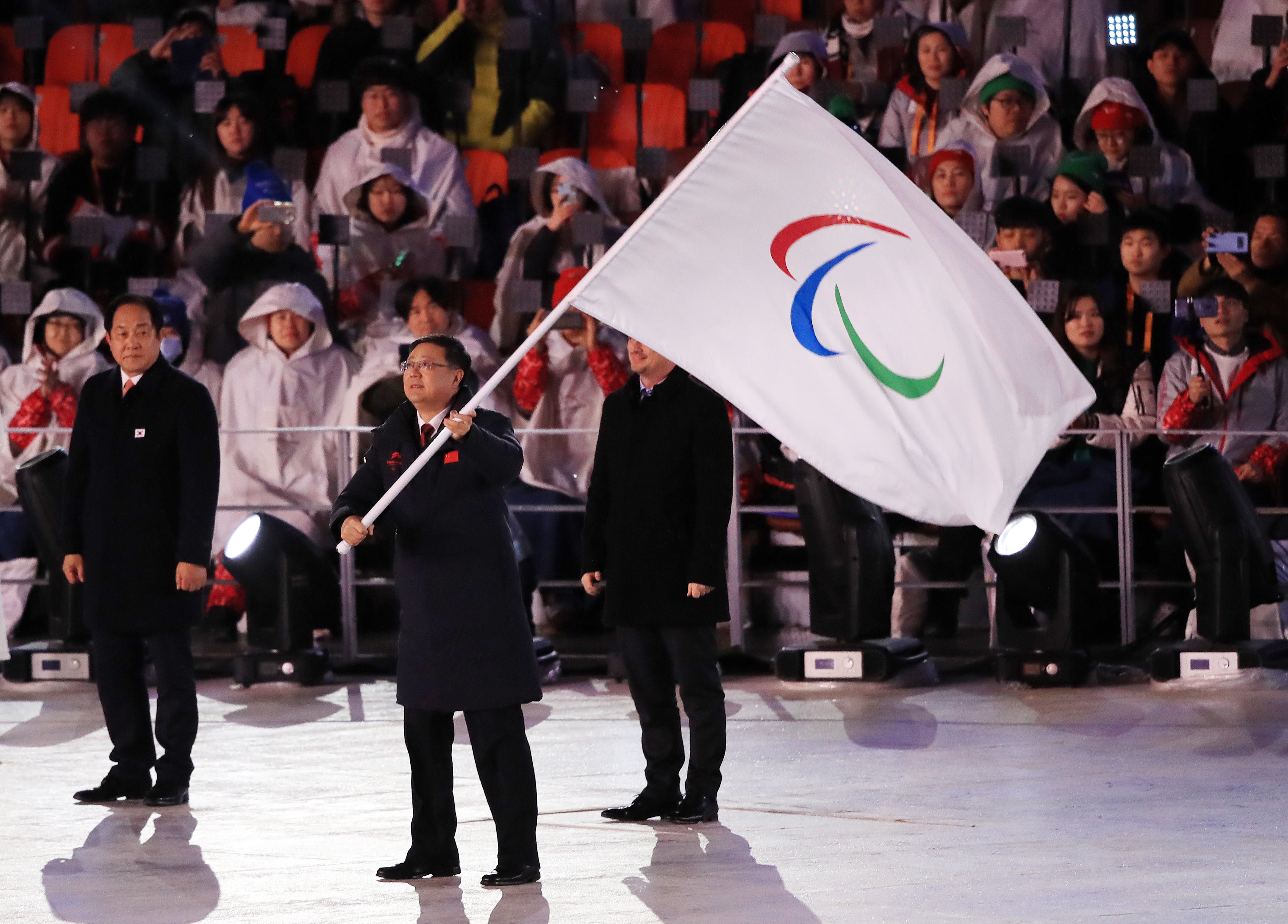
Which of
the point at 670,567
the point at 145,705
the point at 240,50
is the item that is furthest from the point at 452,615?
the point at 240,50

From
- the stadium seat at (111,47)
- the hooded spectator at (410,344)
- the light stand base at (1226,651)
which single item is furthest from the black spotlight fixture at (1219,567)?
the stadium seat at (111,47)

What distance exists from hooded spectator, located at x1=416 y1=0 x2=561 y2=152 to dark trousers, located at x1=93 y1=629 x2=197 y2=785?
19.8 ft

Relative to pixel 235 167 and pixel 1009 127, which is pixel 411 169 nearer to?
pixel 235 167

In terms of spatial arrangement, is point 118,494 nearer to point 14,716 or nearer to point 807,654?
point 14,716

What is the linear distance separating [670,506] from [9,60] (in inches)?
348

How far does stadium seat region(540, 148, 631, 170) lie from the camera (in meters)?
11.0

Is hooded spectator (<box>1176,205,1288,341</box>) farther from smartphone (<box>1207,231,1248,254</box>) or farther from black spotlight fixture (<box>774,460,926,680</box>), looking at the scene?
black spotlight fixture (<box>774,460,926,680</box>)

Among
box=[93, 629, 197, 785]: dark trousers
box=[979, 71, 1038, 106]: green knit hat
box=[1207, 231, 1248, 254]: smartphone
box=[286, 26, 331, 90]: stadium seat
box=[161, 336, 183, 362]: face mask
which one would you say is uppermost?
box=[286, 26, 331, 90]: stadium seat

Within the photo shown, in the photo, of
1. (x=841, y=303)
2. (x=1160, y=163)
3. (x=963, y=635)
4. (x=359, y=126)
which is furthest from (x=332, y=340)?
(x=841, y=303)

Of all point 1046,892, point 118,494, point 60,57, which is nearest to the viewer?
point 1046,892

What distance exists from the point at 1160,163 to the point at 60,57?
701cm

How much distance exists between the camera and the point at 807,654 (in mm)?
8219

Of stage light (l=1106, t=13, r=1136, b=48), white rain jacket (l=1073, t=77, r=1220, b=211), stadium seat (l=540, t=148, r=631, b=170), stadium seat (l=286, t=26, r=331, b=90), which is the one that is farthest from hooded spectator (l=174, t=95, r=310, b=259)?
stage light (l=1106, t=13, r=1136, b=48)

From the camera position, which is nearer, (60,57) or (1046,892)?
(1046,892)
